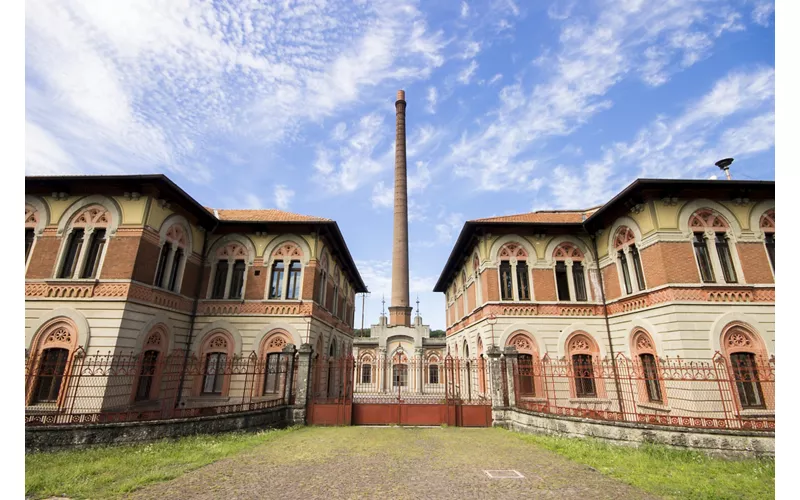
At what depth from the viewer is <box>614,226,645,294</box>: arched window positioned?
13977mm

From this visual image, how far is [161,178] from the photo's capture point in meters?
12.8

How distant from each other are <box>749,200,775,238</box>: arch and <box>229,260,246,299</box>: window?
20.7 meters

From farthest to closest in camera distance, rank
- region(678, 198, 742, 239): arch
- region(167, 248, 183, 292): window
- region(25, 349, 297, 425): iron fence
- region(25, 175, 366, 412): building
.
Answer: region(167, 248, 183, 292): window → region(678, 198, 742, 239): arch → region(25, 175, 366, 412): building → region(25, 349, 297, 425): iron fence

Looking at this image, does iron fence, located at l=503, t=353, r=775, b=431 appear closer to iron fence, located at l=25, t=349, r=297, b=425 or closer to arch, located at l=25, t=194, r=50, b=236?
iron fence, located at l=25, t=349, r=297, b=425

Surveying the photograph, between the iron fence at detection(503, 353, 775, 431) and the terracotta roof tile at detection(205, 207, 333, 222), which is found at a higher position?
the terracotta roof tile at detection(205, 207, 333, 222)

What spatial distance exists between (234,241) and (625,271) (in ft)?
57.5

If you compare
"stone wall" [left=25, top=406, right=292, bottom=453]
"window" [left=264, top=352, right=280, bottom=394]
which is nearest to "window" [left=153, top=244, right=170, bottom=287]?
"window" [left=264, top=352, right=280, bottom=394]

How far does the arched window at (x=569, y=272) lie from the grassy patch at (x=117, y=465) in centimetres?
1391

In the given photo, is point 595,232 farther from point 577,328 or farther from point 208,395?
point 208,395

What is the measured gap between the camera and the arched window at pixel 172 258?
1402 centimetres

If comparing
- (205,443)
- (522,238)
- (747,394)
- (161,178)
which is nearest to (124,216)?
(161,178)

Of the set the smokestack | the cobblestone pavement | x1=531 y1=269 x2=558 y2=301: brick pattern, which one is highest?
the smokestack

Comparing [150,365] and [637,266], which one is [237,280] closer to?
[150,365]

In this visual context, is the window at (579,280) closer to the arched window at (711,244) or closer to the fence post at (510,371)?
the arched window at (711,244)
